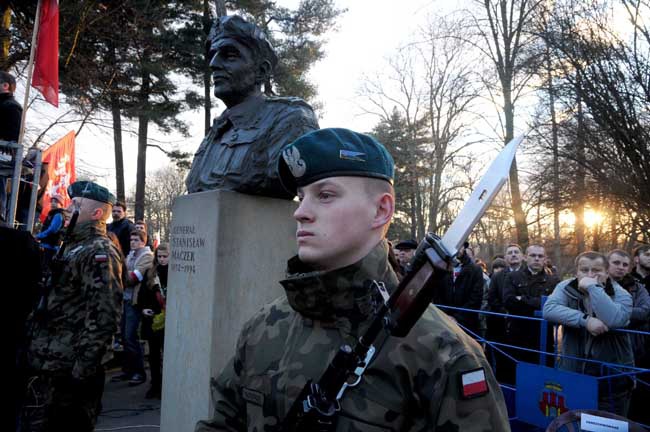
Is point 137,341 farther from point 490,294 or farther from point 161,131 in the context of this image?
point 161,131

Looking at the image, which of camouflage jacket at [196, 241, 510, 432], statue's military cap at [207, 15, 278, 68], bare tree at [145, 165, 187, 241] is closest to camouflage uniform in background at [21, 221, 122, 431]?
statue's military cap at [207, 15, 278, 68]

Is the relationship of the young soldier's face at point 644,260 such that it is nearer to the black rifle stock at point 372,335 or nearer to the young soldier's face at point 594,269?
the young soldier's face at point 594,269

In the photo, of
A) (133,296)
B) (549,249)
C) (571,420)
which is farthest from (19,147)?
(549,249)

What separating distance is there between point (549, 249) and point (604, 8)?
675 inches

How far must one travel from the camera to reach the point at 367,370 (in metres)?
1.37

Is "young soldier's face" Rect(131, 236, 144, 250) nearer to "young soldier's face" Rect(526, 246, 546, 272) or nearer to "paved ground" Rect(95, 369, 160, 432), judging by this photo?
"paved ground" Rect(95, 369, 160, 432)

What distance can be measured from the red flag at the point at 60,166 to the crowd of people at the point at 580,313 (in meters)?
5.88

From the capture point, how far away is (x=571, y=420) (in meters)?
3.23

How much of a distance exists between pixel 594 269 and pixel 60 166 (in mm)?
8504

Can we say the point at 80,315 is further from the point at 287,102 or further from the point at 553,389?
the point at 553,389

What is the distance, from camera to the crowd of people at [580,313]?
4414 mm

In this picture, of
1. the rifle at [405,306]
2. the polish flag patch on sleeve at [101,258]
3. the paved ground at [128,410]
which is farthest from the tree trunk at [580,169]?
the rifle at [405,306]

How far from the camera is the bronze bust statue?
4008 mm

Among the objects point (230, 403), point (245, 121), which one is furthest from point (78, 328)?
point (230, 403)
